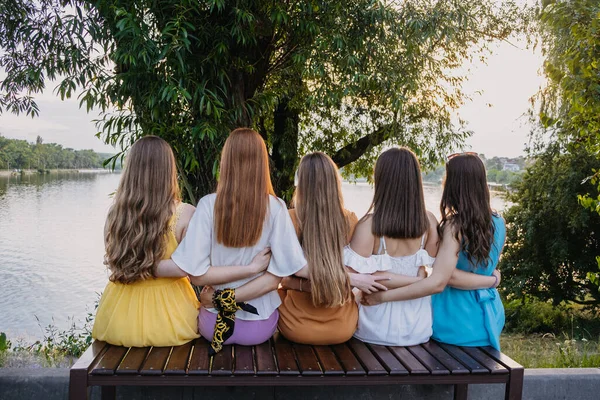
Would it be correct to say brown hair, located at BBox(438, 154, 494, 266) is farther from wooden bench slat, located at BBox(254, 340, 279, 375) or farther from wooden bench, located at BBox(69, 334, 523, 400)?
wooden bench slat, located at BBox(254, 340, 279, 375)

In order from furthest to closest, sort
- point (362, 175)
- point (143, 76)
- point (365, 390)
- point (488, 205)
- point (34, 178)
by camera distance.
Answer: point (34, 178) < point (362, 175) < point (143, 76) < point (365, 390) < point (488, 205)

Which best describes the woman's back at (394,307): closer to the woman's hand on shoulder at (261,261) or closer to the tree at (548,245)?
the woman's hand on shoulder at (261,261)

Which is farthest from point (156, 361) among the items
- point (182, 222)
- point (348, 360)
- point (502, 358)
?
point (502, 358)

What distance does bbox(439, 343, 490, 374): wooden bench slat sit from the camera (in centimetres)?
260

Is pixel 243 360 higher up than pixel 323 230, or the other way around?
pixel 323 230

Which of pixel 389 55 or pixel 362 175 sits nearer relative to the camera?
pixel 389 55

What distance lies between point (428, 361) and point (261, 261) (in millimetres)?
988

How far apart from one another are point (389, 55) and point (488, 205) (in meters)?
3.88

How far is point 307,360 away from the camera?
2.62 m

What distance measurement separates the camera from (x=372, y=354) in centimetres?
278

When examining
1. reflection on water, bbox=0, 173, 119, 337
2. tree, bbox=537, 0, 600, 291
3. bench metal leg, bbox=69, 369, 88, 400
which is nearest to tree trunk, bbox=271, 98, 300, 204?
reflection on water, bbox=0, 173, 119, 337

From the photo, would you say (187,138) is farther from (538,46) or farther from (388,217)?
(538,46)

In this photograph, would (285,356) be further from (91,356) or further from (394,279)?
(91,356)

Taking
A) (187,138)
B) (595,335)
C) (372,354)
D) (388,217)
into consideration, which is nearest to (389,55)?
(187,138)
